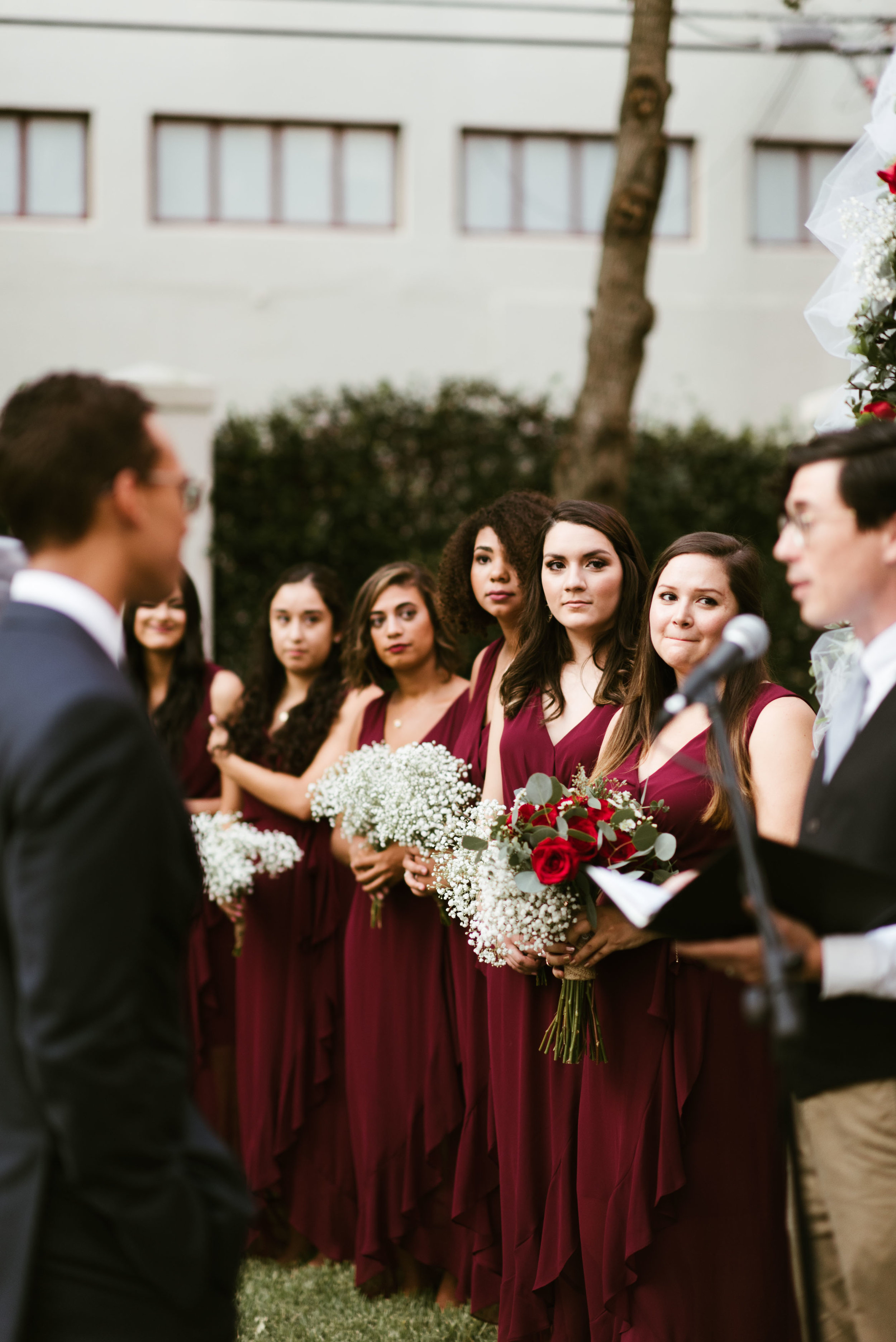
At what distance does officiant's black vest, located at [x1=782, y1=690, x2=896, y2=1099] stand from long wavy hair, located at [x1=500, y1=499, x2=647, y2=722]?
1.74m

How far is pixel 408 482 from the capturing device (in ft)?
36.6

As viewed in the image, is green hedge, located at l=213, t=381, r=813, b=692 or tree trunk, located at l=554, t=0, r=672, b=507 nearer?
tree trunk, located at l=554, t=0, r=672, b=507

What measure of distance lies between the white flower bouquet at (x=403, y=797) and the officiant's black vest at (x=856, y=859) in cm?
197

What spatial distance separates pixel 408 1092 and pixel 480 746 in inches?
54.9

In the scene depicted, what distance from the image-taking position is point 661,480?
11.8 m

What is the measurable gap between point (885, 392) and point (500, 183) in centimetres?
1238

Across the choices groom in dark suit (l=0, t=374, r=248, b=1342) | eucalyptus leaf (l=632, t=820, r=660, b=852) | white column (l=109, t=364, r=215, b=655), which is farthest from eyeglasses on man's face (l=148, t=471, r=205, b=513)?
white column (l=109, t=364, r=215, b=655)

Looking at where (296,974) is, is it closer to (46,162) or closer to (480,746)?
(480,746)

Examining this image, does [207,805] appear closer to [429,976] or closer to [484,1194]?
[429,976]

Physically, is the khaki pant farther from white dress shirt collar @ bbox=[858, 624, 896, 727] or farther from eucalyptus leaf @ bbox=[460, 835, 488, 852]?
eucalyptus leaf @ bbox=[460, 835, 488, 852]

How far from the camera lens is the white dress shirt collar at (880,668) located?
248 centimetres

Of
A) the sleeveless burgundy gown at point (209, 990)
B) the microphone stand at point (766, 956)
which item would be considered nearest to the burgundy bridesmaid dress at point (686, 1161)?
the microphone stand at point (766, 956)

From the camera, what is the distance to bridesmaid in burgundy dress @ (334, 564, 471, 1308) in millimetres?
4969

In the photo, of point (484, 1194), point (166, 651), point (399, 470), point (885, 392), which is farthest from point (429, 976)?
point (399, 470)
